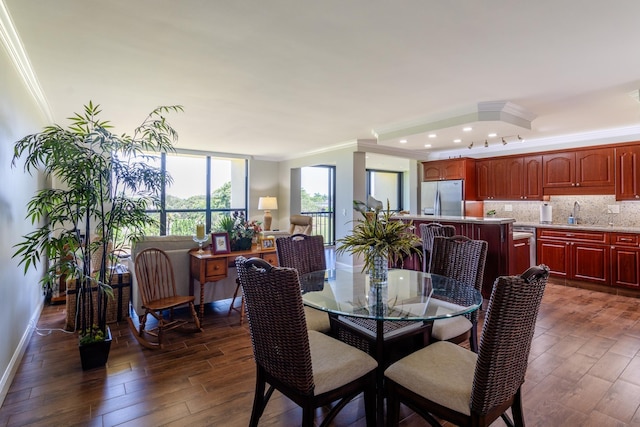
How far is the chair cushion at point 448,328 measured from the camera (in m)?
2.20

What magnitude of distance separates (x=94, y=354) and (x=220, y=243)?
1.47 metres

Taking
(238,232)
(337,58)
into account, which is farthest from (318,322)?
(337,58)

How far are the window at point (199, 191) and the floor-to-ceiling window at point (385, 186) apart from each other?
13.4ft

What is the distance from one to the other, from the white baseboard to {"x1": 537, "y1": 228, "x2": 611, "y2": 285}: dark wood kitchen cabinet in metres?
6.65

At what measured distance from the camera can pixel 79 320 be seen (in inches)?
129

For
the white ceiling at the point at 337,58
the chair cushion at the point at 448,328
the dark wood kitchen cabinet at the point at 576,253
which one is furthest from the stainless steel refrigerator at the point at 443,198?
the chair cushion at the point at 448,328

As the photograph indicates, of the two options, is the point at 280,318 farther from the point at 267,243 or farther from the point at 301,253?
the point at 267,243

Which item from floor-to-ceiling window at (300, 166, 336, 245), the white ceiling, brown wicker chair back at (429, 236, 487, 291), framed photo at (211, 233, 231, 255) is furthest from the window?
brown wicker chair back at (429, 236, 487, 291)

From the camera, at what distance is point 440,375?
158 cm

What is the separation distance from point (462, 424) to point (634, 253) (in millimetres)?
4874

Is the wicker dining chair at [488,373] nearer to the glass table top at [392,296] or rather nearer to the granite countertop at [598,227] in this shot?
the glass table top at [392,296]

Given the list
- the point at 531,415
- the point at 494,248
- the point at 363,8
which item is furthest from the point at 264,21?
the point at 494,248

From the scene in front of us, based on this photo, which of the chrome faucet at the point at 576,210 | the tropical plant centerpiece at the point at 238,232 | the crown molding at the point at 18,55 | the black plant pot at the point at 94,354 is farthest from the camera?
the chrome faucet at the point at 576,210

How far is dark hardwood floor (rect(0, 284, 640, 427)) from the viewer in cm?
200
